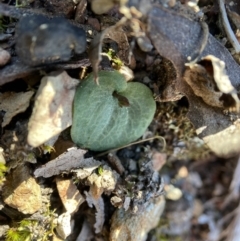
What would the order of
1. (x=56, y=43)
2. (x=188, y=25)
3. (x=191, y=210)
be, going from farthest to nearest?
(x=191, y=210) < (x=188, y=25) < (x=56, y=43)

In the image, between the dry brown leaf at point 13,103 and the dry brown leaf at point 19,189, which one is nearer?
the dry brown leaf at point 13,103

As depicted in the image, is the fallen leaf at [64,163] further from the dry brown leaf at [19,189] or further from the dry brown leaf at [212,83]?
the dry brown leaf at [212,83]

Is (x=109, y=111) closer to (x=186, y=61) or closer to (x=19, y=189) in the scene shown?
(x=186, y=61)

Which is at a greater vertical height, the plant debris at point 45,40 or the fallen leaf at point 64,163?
the plant debris at point 45,40

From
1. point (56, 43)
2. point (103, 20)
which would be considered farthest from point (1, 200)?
point (103, 20)

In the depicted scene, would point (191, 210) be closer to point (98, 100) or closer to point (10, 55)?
point (98, 100)

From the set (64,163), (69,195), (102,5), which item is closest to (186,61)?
(102,5)

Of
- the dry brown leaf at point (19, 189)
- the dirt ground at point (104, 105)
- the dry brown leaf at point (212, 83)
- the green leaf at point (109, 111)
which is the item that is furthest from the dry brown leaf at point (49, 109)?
the dry brown leaf at point (212, 83)
